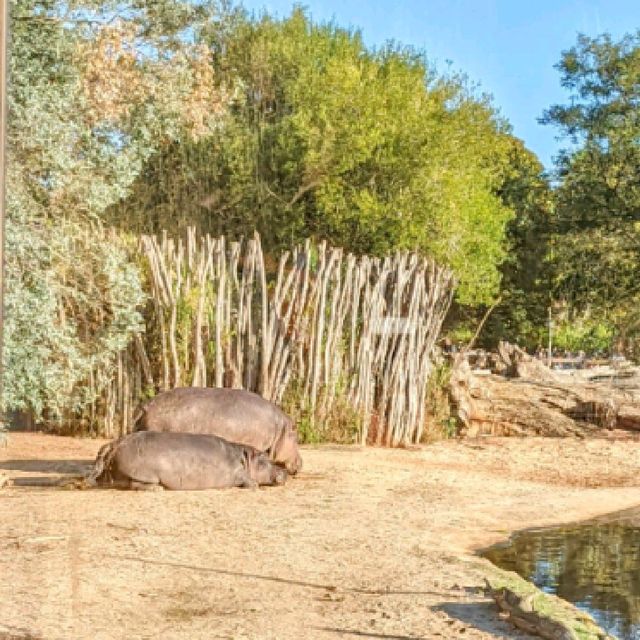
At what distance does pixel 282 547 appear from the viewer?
6723 mm

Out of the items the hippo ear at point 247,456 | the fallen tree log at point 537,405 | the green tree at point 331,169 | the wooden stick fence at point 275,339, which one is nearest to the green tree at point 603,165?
the green tree at point 331,169

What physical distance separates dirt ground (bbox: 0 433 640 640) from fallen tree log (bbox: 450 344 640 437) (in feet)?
7.50

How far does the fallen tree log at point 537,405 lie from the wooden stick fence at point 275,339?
108cm

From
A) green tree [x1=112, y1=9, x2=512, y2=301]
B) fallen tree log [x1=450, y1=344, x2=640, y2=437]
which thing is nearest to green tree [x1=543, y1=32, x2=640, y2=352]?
green tree [x1=112, y1=9, x2=512, y2=301]

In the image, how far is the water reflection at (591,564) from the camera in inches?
235

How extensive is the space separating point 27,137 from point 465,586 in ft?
18.7

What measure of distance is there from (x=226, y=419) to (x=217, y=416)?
0.26ft

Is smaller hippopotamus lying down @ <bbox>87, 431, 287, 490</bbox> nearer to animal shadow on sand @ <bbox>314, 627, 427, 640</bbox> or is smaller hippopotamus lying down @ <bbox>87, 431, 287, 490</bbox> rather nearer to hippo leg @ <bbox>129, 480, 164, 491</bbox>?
hippo leg @ <bbox>129, 480, 164, 491</bbox>

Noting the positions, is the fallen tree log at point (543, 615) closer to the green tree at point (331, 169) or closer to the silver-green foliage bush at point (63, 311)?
the silver-green foliage bush at point (63, 311)

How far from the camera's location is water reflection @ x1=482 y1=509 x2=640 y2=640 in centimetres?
597

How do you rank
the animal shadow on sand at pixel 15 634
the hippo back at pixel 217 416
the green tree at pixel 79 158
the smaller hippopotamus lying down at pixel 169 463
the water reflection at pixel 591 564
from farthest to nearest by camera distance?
1. the green tree at pixel 79 158
2. the hippo back at pixel 217 416
3. the smaller hippopotamus lying down at pixel 169 463
4. the water reflection at pixel 591 564
5. the animal shadow on sand at pixel 15 634

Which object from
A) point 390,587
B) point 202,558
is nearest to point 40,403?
point 202,558

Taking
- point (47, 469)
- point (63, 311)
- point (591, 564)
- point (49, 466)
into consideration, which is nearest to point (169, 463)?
point (47, 469)

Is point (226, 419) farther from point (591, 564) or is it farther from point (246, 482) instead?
point (591, 564)
